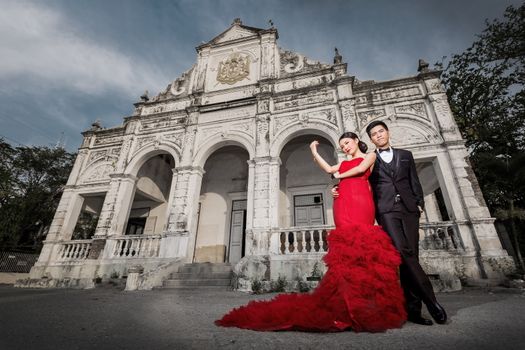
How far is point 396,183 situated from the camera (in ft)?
7.97

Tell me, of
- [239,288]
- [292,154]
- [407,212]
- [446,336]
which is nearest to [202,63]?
[292,154]

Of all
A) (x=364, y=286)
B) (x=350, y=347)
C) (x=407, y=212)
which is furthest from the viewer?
(x=407, y=212)

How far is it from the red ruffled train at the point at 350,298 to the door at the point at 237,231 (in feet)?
A: 27.2

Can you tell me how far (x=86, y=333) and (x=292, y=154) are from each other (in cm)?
980

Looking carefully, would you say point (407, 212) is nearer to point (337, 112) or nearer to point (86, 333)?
point (86, 333)

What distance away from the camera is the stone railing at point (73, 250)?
9.18m

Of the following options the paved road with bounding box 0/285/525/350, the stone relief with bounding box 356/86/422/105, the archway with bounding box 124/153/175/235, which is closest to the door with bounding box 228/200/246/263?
the archway with bounding box 124/153/175/235

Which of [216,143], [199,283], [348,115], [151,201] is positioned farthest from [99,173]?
[348,115]

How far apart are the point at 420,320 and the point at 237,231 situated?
9036 mm

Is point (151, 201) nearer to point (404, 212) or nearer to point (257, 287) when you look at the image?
point (257, 287)

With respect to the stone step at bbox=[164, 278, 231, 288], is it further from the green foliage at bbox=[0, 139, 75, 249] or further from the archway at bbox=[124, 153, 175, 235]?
the green foliage at bbox=[0, 139, 75, 249]

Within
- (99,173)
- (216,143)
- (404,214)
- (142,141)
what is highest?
(142,141)

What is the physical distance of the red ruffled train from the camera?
74.9 inches

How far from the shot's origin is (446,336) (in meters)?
1.81
